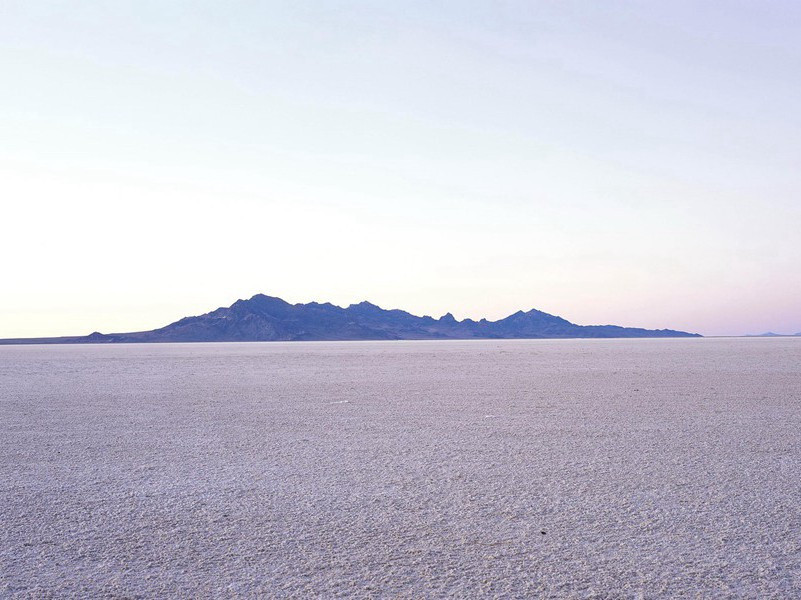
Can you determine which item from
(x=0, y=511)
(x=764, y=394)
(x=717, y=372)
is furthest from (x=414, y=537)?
(x=717, y=372)

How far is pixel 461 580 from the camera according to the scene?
4.69 m

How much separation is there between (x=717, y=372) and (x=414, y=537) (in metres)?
21.9

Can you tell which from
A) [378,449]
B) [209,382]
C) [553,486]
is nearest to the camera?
[553,486]

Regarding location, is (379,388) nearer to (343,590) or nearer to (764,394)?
(764,394)

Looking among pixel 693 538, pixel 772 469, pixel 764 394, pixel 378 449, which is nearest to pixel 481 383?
pixel 764 394

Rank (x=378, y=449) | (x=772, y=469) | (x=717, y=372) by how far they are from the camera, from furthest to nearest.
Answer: (x=717, y=372)
(x=378, y=449)
(x=772, y=469)

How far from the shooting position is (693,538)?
547 centimetres

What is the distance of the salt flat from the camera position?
4.74 metres

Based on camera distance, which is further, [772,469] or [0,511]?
[772,469]

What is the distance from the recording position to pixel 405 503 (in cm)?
657

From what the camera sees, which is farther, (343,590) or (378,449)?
(378,449)

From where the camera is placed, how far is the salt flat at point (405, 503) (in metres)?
4.74

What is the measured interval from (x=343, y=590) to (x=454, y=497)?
2339mm

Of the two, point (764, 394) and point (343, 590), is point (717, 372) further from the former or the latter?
point (343, 590)
